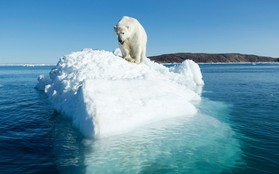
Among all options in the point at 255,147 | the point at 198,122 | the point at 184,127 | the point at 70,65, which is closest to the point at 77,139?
the point at 184,127

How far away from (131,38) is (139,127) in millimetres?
5280

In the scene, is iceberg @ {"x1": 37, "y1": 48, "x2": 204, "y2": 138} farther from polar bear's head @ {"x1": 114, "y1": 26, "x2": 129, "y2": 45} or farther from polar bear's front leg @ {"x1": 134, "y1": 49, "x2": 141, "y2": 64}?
polar bear's front leg @ {"x1": 134, "y1": 49, "x2": 141, "y2": 64}

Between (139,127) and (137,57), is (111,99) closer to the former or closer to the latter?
(139,127)

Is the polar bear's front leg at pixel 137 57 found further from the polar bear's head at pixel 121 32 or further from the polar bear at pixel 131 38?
the polar bear's head at pixel 121 32

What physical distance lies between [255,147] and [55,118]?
6312mm

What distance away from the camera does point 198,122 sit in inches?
290

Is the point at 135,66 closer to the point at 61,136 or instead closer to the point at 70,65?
the point at 70,65

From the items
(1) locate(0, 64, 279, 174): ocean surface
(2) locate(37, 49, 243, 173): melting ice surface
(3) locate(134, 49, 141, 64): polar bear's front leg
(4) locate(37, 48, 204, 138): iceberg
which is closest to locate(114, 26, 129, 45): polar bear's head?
(4) locate(37, 48, 204, 138): iceberg

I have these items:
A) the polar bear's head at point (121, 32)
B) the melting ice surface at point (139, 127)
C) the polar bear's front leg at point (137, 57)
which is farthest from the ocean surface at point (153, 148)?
the polar bear's front leg at point (137, 57)

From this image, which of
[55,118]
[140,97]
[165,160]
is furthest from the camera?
[55,118]

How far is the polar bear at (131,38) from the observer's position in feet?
31.6

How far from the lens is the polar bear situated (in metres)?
9.62

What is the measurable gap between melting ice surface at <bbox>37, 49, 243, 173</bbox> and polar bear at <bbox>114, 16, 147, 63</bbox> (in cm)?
127

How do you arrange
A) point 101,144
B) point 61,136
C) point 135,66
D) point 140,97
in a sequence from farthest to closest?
1. point 135,66
2. point 140,97
3. point 61,136
4. point 101,144
